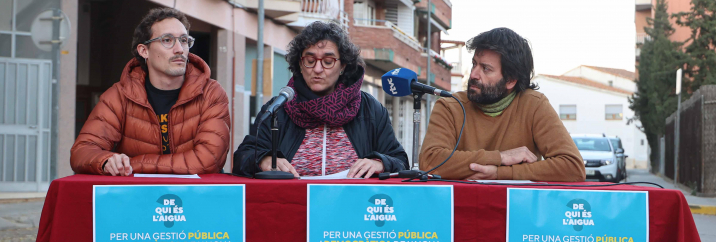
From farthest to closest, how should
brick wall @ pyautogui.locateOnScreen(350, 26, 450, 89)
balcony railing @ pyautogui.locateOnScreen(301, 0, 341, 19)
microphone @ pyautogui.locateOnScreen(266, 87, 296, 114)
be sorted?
brick wall @ pyautogui.locateOnScreen(350, 26, 450, 89), balcony railing @ pyautogui.locateOnScreen(301, 0, 341, 19), microphone @ pyautogui.locateOnScreen(266, 87, 296, 114)

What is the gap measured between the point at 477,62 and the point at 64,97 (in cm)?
947

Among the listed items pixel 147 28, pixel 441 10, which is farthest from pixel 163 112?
pixel 441 10

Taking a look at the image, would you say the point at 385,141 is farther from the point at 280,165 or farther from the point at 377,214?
the point at 377,214

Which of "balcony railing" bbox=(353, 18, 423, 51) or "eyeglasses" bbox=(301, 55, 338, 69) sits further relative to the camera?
"balcony railing" bbox=(353, 18, 423, 51)

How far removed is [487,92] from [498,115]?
0.51 ft

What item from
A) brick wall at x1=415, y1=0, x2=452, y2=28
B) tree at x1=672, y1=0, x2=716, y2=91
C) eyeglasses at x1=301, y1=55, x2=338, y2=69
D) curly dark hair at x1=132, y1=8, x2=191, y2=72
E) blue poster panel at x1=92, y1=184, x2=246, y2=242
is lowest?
blue poster panel at x1=92, y1=184, x2=246, y2=242

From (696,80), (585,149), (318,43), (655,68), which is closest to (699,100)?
(585,149)

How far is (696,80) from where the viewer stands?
24.8m

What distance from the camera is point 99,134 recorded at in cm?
377

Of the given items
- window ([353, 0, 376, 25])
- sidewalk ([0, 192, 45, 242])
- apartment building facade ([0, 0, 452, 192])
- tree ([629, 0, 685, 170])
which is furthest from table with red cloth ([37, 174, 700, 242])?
window ([353, 0, 376, 25])

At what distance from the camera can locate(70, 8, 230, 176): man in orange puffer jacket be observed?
376cm

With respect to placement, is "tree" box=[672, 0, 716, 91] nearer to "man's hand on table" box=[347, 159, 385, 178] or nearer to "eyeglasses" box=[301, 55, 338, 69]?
"eyeglasses" box=[301, 55, 338, 69]

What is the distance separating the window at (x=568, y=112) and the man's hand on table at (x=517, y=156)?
72710 mm

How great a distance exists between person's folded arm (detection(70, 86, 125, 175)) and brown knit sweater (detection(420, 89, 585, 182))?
1627 mm
